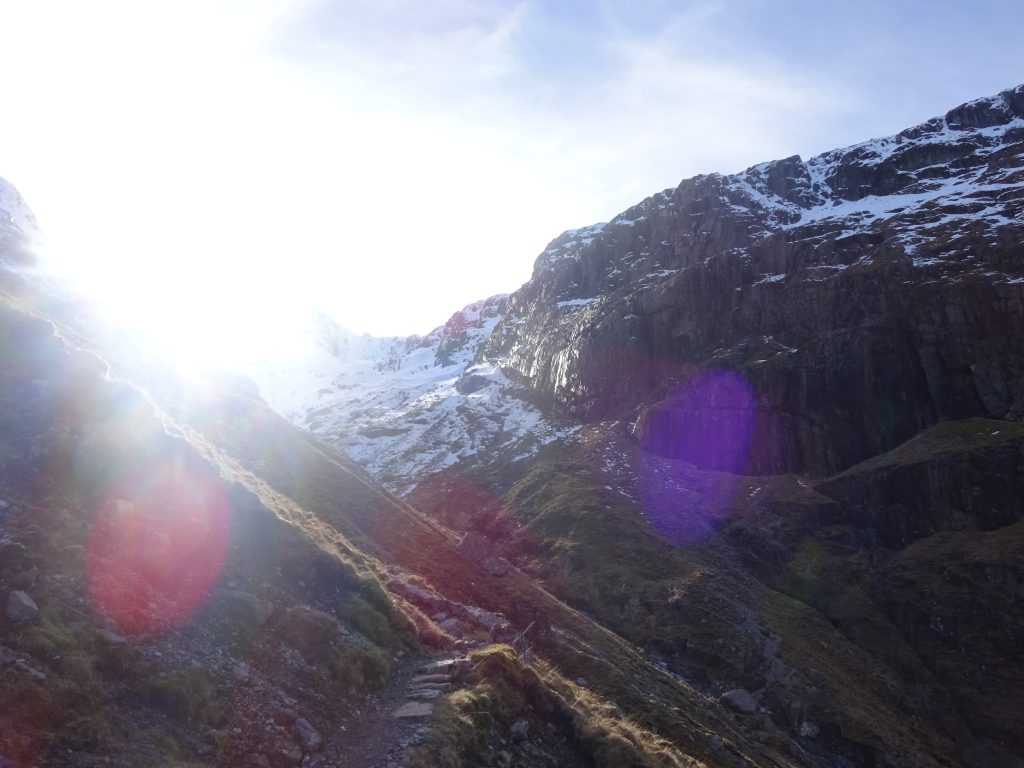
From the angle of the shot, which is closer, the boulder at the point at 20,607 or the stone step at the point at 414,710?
the boulder at the point at 20,607

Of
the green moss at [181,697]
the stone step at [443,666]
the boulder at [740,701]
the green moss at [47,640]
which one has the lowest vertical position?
the boulder at [740,701]

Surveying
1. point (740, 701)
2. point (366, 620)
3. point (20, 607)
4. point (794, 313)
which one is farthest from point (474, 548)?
point (794, 313)

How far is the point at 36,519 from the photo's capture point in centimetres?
1859

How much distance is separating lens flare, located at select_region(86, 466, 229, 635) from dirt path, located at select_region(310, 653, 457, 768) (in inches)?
225

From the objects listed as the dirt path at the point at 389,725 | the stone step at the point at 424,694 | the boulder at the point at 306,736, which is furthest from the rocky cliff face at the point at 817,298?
the boulder at the point at 306,736

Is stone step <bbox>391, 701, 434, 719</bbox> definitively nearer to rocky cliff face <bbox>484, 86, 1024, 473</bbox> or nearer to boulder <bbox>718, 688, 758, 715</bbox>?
boulder <bbox>718, 688, 758, 715</bbox>

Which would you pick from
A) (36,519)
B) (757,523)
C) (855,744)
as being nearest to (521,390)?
(757,523)

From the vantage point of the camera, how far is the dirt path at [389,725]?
58.9 feet

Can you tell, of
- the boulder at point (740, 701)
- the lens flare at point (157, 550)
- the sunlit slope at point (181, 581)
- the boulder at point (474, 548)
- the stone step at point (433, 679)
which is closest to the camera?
the sunlit slope at point (181, 581)

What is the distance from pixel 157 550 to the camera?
68.0ft

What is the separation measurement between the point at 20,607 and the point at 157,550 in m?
5.73

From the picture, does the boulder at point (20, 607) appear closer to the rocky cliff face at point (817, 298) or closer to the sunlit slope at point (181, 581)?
the sunlit slope at point (181, 581)

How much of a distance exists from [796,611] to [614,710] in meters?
49.6

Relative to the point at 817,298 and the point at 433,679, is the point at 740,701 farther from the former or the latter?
the point at 817,298
